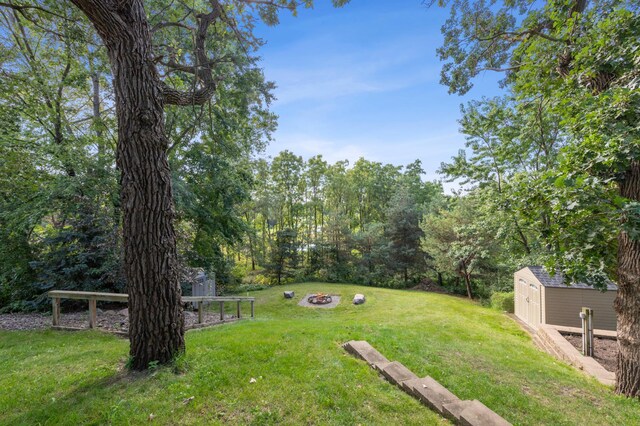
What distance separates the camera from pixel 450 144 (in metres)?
14.9

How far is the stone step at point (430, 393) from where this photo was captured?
110 inches

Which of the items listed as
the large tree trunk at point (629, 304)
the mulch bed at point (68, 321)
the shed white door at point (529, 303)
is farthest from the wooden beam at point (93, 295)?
the shed white door at point (529, 303)

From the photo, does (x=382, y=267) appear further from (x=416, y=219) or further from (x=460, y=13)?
(x=460, y=13)

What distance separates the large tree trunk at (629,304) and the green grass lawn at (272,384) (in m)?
0.38

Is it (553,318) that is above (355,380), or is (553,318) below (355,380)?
below

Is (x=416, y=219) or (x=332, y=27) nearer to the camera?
(x=332, y=27)

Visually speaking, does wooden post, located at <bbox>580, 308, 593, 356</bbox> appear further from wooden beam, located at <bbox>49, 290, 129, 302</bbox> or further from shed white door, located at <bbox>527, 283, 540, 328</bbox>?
wooden beam, located at <bbox>49, 290, 129, 302</bbox>

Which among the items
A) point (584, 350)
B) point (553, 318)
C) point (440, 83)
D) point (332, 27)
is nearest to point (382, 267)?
point (553, 318)

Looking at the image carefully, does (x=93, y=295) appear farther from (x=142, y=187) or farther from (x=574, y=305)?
(x=574, y=305)

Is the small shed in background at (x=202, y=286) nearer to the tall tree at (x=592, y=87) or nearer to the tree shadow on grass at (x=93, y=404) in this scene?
the tree shadow on grass at (x=93, y=404)

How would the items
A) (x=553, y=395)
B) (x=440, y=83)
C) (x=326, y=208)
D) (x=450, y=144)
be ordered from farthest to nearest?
(x=326, y=208) → (x=450, y=144) → (x=440, y=83) → (x=553, y=395)

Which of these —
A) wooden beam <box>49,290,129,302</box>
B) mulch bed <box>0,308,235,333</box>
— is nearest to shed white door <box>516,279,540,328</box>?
mulch bed <box>0,308,235,333</box>

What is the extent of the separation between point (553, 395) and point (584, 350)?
4171 millimetres

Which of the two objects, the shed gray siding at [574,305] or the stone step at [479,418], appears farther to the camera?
the shed gray siding at [574,305]
